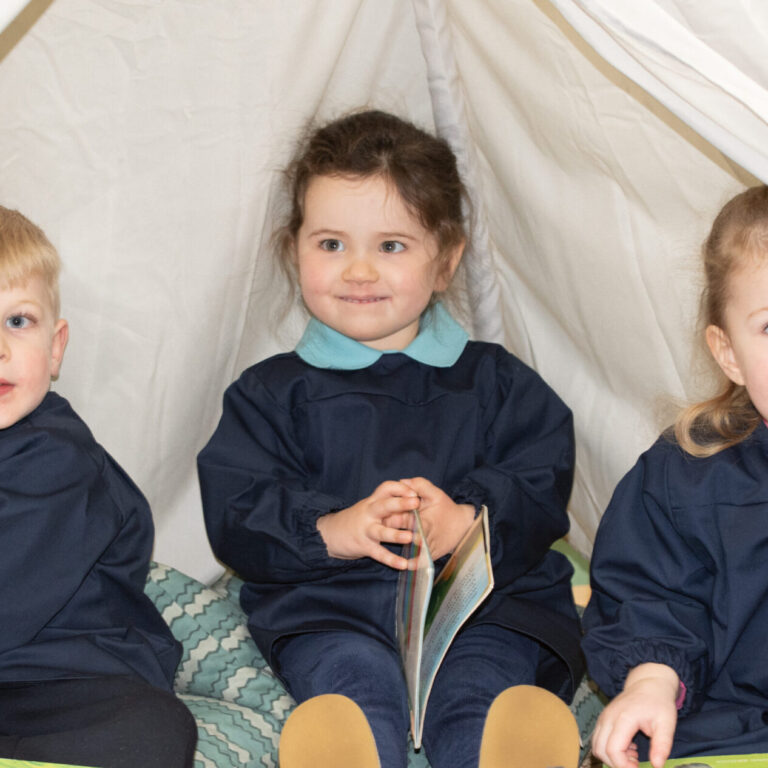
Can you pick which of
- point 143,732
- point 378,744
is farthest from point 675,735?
point 143,732

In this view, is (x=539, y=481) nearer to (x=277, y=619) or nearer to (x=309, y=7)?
(x=277, y=619)

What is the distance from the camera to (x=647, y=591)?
1.15 meters

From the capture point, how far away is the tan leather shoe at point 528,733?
108 centimetres

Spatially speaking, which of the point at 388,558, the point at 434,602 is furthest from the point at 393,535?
the point at 434,602

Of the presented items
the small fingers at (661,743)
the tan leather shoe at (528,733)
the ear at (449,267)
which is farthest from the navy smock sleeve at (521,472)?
the small fingers at (661,743)

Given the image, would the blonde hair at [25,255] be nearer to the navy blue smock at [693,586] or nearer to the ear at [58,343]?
the ear at [58,343]

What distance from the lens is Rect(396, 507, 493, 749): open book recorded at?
1013mm

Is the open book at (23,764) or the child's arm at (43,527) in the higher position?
the child's arm at (43,527)

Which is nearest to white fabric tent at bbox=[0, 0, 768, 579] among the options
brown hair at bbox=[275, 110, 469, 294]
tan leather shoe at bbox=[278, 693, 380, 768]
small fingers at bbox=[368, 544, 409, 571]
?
brown hair at bbox=[275, 110, 469, 294]

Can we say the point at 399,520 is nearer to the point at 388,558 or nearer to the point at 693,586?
the point at 388,558

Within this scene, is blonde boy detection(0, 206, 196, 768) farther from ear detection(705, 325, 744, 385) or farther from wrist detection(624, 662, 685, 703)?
ear detection(705, 325, 744, 385)

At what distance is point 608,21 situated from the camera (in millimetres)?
940

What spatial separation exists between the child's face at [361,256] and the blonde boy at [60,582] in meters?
0.31

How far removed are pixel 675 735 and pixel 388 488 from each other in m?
0.39
